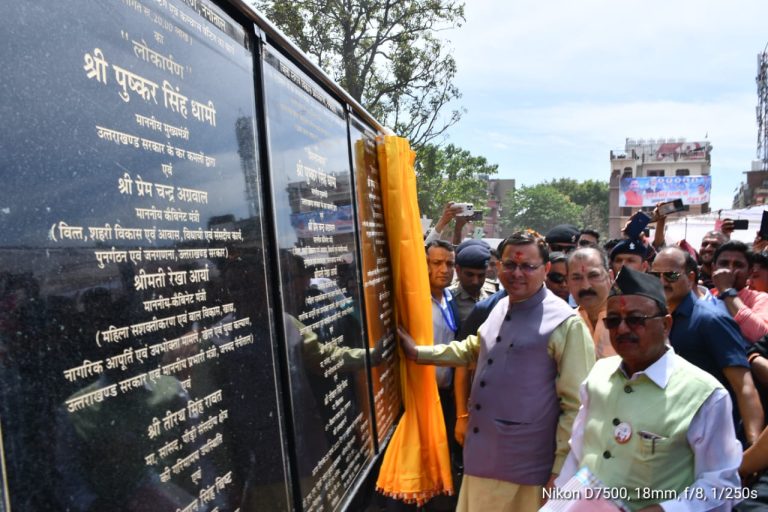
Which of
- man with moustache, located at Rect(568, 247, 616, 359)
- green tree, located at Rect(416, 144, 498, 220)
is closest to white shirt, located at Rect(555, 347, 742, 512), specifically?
man with moustache, located at Rect(568, 247, 616, 359)

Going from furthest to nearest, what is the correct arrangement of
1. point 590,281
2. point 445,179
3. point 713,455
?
point 445,179
point 590,281
point 713,455

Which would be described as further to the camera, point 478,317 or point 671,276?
point 478,317

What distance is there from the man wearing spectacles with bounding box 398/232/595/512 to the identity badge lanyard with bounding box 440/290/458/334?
1042 millimetres

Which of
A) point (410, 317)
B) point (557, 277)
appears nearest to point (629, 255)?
point (557, 277)

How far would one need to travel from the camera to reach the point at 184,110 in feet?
4.32

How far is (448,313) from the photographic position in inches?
171

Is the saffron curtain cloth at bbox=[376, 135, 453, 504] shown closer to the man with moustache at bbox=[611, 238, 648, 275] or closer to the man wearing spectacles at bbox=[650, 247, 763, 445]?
the man wearing spectacles at bbox=[650, 247, 763, 445]

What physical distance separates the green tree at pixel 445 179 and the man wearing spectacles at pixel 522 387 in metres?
12.0

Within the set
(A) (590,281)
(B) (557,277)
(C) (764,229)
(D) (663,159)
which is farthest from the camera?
(D) (663,159)

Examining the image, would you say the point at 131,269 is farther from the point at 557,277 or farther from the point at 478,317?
the point at 557,277

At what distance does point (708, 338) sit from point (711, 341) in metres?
0.02

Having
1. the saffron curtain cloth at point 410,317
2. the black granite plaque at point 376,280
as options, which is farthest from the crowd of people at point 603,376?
the black granite plaque at point 376,280

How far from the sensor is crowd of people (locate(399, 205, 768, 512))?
2049mm

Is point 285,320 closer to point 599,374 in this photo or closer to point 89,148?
point 89,148
